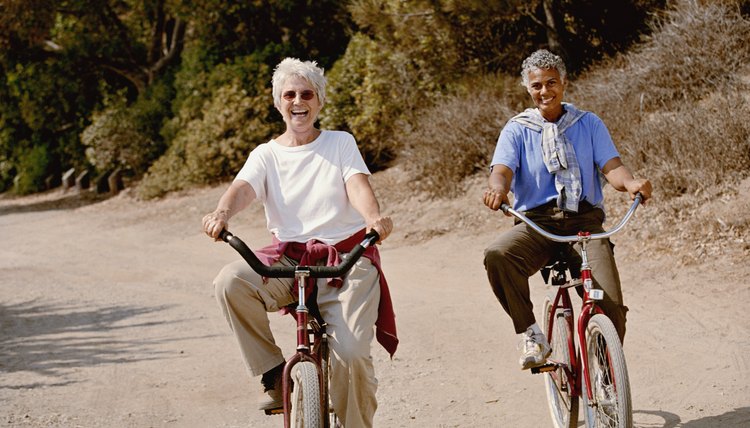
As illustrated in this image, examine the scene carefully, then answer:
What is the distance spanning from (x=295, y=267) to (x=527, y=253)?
4.29 ft

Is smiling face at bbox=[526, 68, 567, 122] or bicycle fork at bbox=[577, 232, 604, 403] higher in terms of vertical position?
smiling face at bbox=[526, 68, 567, 122]

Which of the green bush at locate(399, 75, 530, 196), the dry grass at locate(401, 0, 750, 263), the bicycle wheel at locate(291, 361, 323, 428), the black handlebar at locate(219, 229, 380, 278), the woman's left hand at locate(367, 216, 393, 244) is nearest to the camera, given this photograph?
the bicycle wheel at locate(291, 361, 323, 428)

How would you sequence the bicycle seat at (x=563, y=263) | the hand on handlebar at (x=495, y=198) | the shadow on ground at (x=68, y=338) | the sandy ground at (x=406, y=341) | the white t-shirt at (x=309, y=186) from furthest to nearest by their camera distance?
the shadow on ground at (x=68, y=338)
the sandy ground at (x=406, y=341)
the bicycle seat at (x=563, y=263)
the hand on handlebar at (x=495, y=198)
the white t-shirt at (x=309, y=186)

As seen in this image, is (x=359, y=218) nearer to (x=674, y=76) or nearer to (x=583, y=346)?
(x=583, y=346)

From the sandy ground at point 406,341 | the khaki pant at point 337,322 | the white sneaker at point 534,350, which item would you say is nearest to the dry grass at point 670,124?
the sandy ground at point 406,341

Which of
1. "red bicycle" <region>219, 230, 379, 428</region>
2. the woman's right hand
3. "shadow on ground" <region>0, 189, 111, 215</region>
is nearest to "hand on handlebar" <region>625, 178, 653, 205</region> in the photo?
"red bicycle" <region>219, 230, 379, 428</region>

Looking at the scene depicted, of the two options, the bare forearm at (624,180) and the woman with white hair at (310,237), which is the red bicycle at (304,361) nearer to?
the woman with white hair at (310,237)

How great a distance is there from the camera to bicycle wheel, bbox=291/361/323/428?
3520mm

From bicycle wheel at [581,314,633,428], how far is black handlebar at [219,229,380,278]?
3.52 feet

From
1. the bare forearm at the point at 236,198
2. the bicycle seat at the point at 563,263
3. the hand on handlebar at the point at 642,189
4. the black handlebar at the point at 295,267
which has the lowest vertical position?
the bicycle seat at the point at 563,263

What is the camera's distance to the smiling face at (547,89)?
15.2 feet

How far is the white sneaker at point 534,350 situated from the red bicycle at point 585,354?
0.21 ft

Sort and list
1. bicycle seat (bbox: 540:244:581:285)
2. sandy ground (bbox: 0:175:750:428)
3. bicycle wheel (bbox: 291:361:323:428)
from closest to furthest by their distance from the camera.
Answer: bicycle wheel (bbox: 291:361:323:428), bicycle seat (bbox: 540:244:581:285), sandy ground (bbox: 0:175:750:428)

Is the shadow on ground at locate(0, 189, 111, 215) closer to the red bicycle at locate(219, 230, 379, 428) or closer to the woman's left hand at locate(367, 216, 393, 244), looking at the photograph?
the red bicycle at locate(219, 230, 379, 428)
